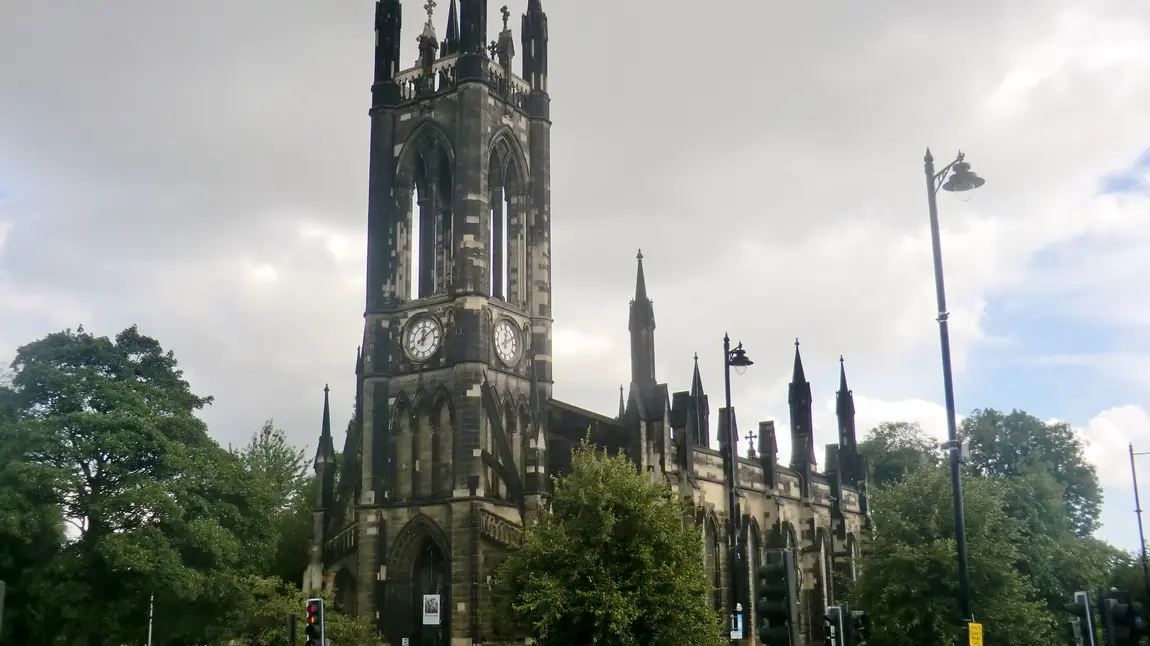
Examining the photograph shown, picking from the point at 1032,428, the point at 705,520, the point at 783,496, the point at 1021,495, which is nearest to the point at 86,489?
the point at 705,520

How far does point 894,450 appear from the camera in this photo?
8575 cm

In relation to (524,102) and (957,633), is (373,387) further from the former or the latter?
(957,633)

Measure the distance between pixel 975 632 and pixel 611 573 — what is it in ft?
65.7

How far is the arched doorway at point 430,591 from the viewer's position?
144 feet

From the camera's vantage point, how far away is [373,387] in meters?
47.8

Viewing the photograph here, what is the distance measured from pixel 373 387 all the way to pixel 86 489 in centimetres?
1441

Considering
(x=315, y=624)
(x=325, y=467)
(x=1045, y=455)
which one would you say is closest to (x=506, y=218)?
(x=325, y=467)

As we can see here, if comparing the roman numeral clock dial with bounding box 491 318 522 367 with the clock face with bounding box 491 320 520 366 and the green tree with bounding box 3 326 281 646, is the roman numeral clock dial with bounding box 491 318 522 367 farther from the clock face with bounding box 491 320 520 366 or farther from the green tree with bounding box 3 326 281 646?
the green tree with bounding box 3 326 281 646

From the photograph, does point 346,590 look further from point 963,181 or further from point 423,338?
point 963,181

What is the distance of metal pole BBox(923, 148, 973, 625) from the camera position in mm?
18109

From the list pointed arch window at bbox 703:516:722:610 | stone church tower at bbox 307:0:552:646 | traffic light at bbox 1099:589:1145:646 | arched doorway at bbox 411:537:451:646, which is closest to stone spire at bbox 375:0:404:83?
stone church tower at bbox 307:0:552:646

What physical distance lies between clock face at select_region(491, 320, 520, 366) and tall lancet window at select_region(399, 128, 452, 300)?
3.37 meters

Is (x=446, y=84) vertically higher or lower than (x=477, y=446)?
higher

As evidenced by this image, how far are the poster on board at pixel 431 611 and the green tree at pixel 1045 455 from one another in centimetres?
4309
